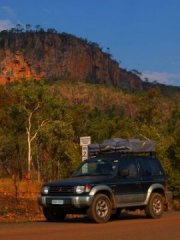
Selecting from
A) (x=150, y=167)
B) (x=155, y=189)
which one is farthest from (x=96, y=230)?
(x=150, y=167)

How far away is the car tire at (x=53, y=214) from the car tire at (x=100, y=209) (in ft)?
4.00

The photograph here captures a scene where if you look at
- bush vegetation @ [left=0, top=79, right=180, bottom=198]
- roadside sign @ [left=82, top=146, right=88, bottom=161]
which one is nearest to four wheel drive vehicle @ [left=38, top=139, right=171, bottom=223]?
roadside sign @ [left=82, top=146, right=88, bottom=161]

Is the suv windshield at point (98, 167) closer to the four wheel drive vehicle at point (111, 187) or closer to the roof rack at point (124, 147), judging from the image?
the four wheel drive vehicle at point (111, 187)

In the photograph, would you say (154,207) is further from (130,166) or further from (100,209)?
(100,209)

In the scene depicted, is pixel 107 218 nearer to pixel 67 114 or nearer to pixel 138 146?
pixel 138 146

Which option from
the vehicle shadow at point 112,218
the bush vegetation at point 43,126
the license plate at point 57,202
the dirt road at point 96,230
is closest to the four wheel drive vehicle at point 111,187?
the license plate at point 57,202

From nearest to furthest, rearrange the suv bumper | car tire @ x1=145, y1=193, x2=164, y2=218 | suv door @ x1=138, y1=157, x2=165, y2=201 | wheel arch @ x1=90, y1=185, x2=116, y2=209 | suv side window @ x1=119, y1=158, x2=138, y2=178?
the suv bumper, wheel arch @ x1=90, y1=185, x2=116, y2=209, suv side window @ x1=119, y1=158, x2=138, y2=178, car tire @ x1=145, y1=193, x2=164, y2=218, suv door @ x1=138, y1=157, x2=165, y2=201

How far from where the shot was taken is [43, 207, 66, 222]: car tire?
16859mm

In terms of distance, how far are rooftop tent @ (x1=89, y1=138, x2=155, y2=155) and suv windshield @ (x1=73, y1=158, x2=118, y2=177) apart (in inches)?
55.8

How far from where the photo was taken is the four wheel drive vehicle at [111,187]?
16.1 metres

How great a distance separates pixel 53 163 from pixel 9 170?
4308mm

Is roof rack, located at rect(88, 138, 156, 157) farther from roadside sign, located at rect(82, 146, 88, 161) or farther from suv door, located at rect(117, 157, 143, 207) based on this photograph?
suv door, located at rect(117, 157, 143, 207)

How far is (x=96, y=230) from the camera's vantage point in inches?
562

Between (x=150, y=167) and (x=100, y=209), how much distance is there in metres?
2.72
